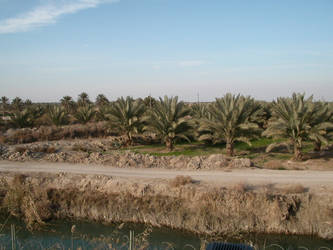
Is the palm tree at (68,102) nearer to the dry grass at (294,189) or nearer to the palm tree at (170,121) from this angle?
the palm tree at (170,121)

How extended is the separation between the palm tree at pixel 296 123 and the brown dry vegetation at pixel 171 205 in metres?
4.67

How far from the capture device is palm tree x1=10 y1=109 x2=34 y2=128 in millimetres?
27422

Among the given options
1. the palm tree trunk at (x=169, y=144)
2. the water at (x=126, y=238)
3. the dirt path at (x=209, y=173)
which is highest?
the palm tree trunk at (x=169, y=144)

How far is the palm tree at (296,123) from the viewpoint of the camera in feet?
45.2

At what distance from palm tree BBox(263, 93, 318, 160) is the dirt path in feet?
7.49

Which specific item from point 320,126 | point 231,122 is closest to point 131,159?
point 231,122

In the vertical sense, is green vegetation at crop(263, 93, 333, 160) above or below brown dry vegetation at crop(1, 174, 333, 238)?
above

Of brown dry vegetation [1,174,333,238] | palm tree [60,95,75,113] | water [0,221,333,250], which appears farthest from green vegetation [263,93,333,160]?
palm tree [60,95,75,113]

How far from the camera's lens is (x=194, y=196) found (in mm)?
10133

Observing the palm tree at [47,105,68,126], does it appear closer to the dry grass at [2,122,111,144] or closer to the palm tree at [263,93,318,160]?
the dry grass at [2,122,111,144]

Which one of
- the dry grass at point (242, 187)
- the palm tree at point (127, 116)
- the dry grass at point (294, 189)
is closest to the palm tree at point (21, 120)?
the palm tree at point (127, 116)

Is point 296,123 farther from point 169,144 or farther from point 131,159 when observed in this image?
point 131,159

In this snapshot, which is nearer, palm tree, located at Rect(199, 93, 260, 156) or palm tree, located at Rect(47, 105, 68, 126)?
palm tree, located at Rect(199, 93, 260, 156)

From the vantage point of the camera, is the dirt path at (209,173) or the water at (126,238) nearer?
the water at (126,238)
